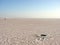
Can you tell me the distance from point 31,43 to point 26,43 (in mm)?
339

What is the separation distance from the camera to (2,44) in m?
6.57

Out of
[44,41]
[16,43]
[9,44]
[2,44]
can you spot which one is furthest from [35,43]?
[2,44]

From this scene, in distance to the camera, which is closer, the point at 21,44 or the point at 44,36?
the point at 21,44

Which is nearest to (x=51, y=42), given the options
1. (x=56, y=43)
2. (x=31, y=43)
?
(x=56, y=43)

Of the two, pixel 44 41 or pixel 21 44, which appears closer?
pixel 21 44

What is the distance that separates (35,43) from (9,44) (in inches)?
68.5

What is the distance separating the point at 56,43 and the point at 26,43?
2.06 metres

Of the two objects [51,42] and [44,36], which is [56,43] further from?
[44,36]

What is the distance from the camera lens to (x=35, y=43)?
6.73 m

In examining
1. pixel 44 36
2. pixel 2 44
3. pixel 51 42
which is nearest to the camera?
pixel 2 44

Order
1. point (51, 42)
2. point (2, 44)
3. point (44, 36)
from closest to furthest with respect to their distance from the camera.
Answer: point (2, 44)
point (51, 42)
point (44, 36)

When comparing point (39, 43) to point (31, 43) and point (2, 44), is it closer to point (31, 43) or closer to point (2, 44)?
point (31, 43)

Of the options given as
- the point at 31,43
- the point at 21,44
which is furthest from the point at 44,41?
the point at 21,44

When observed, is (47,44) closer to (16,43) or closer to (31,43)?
(31,43)
